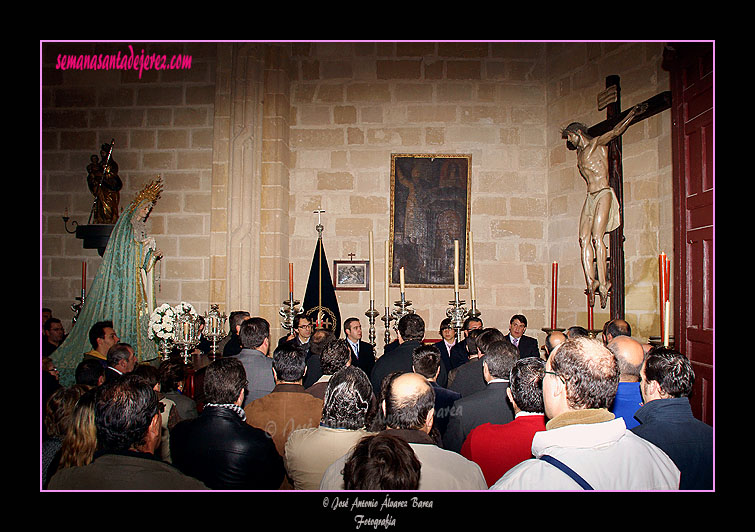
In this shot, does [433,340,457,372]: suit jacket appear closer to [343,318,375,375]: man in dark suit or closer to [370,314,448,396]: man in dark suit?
[343,318,375,375]: man in dark suit

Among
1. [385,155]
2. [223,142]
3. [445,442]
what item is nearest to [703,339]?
[445,442]

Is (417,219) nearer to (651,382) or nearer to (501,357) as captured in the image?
(501,357)

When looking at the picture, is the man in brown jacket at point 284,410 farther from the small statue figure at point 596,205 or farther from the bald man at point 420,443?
the small statue figure at point 596,205

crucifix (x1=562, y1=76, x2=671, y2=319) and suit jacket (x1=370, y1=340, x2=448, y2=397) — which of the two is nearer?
suit jacket (x1=370, y1=340, x2=448, y2=397)

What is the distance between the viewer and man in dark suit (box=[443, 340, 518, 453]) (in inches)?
117

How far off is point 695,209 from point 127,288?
543 centimetres

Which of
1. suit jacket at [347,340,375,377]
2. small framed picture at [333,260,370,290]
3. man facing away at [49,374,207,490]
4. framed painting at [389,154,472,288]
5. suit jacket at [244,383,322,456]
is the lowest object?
suit jacket at [347,340,375,377]

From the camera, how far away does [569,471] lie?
180cm

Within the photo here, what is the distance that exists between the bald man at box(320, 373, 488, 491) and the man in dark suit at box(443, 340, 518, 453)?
2.22 ft

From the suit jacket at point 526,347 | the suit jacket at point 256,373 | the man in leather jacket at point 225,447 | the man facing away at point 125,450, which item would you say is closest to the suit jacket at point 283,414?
the man in leather jacket at point 225,447

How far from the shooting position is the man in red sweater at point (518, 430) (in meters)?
2.50

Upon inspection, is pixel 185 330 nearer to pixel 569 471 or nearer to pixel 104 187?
pixel 104 187

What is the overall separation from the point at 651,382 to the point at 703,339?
2.21m

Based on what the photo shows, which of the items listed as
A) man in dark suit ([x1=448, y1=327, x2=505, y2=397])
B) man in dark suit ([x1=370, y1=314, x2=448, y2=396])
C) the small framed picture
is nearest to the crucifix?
the small framed picture
